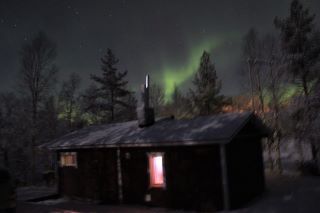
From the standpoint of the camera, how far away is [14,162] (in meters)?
36.2

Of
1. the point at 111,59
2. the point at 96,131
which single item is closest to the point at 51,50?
the point at 111,59

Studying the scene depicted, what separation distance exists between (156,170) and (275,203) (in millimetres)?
5748

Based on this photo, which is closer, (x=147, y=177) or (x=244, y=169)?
(x=244, y=169)

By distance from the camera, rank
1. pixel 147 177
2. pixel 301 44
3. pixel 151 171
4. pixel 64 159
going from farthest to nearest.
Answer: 1. pixel 301 44
2. pixel 64 159
3. pixel 147 177
4. pixel 151 171

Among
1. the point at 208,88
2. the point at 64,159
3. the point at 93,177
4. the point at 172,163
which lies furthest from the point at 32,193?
the point at 208,88

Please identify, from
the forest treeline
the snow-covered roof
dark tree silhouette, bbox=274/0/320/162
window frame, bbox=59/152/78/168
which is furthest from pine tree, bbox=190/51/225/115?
window frame, bbox=59/152/78/168

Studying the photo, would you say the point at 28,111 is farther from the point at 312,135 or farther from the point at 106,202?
the point at 312,135

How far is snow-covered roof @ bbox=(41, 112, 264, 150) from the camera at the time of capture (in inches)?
554

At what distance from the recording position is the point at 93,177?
18.9m

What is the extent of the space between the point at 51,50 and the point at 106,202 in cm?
2044

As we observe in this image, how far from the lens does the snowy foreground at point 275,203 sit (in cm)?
1323

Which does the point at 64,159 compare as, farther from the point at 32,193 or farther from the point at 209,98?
the point at 209,98

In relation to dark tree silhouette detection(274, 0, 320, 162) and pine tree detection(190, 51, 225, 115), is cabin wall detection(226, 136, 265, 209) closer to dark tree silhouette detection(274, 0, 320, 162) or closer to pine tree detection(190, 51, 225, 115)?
dark tree silhouette detection(274, 0, 320, 162)

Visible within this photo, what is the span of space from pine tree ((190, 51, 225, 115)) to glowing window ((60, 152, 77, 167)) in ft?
65.7
